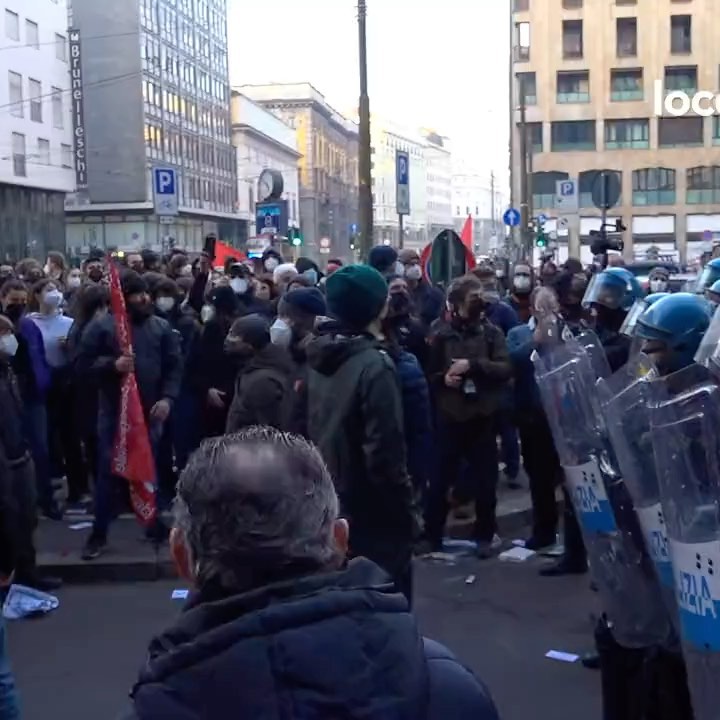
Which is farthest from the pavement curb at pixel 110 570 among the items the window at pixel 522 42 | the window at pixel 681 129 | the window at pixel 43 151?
the window at pixel 681 129

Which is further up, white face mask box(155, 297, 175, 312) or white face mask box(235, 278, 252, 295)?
white face mask box(235, 278, 252, 295)

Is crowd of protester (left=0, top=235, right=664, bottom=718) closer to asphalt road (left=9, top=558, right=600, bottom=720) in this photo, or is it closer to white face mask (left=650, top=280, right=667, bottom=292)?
asphalt road (left=9, top=558, right=600, bottom=720)

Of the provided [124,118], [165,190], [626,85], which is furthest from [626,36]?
[165,190]

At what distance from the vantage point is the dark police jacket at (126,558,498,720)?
1706mm

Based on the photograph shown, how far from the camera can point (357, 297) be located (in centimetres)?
475

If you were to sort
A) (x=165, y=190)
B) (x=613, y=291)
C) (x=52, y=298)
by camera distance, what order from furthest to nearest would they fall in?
(x=165, y=190)
(x=52, y=298)
(x=613, y=291)

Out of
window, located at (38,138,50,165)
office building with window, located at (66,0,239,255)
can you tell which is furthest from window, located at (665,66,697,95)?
window, located at (38,138,50,165)

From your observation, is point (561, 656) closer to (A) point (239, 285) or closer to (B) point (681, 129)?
(A) point (239, 285)

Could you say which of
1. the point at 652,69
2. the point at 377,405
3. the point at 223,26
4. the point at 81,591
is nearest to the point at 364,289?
the point at 377,405

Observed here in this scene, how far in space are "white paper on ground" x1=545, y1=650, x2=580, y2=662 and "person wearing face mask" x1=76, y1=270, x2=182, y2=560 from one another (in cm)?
314

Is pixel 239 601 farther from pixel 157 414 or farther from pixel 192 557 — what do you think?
pixel 157 414

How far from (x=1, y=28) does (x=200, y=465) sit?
4021 centimetres

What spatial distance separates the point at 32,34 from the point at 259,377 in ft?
126

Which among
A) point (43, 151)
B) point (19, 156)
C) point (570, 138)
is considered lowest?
point (19, 156)
